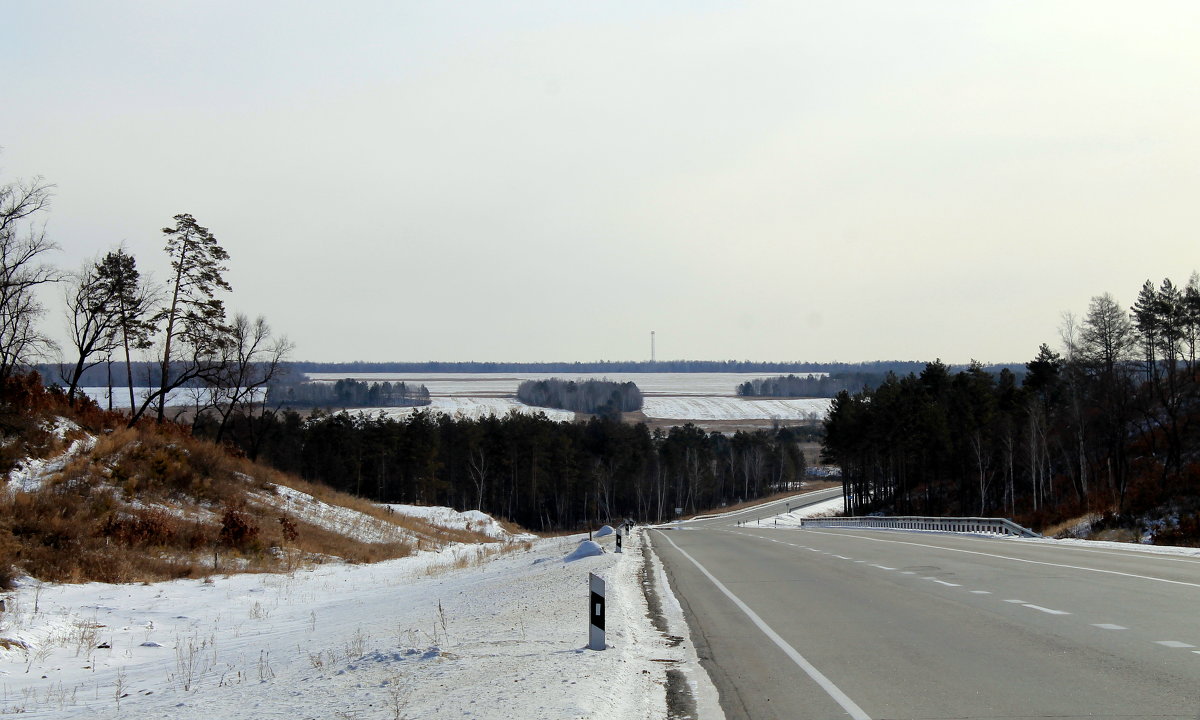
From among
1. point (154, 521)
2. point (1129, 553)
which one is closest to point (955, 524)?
point (1129, 553)

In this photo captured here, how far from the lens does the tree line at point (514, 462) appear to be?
94.5 meters

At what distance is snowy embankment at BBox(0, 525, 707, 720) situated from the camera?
23.0 feet

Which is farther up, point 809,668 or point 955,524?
point 809,668

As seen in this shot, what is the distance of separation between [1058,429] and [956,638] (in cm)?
7285

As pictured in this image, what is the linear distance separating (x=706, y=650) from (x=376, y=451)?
284 ft

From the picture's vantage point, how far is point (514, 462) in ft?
339

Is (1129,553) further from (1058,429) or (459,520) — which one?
(1058,429)

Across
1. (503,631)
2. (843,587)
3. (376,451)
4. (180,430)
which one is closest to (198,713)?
(503,631)

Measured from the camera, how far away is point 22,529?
2212 centimetres

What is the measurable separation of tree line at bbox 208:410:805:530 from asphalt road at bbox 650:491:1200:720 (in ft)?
242

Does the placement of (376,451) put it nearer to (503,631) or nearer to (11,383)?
(11,383)

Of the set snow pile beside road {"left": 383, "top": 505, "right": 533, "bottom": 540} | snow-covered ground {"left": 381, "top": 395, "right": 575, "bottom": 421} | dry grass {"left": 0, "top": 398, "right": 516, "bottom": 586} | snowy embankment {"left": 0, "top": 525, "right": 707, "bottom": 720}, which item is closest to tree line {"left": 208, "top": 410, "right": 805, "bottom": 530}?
snow pile beside road {"left": 383, "top": 505, "right": 533, "bottom": 540}

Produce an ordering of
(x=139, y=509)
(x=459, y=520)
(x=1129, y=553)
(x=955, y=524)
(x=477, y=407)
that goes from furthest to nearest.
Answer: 1. (x=477, y=407)
2. (x=459, y=520)
3. (x=955, y=524)
4. (x=139, y=509)
5. (x=1129, y=553)

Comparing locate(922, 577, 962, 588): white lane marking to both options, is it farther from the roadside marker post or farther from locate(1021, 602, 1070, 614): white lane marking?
the roadside marker post
